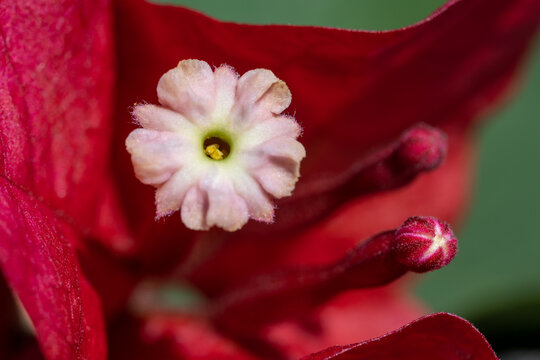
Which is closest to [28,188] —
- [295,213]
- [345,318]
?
[295,213]

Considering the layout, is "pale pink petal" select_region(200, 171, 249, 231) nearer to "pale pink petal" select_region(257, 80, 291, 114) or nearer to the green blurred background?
"pale pink petal" select_region(257, 80, 291, 114)

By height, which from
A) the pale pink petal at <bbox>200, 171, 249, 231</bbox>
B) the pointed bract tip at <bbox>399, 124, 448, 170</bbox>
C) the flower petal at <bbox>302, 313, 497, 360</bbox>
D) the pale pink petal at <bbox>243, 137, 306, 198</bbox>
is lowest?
the flower petal at <bbox>302, 313, 497, 360</bbox>

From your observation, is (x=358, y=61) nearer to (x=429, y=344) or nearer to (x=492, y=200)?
(x=429, y=344)

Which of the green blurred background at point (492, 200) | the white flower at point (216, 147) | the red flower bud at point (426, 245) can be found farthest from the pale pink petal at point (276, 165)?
the green blurred background at point (492, 200)

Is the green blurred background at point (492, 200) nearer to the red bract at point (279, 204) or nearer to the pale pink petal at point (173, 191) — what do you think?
the red bract at point (279, 204)

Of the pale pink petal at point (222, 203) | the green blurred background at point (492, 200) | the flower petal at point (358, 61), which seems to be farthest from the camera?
the green blurred background at point (492, 200)

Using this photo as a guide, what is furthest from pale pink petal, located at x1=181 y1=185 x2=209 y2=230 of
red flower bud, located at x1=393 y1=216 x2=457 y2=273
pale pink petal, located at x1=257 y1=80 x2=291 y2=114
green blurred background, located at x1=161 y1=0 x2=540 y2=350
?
green blurred background, located at x1=161 y1=0 x2=540 y2=350
